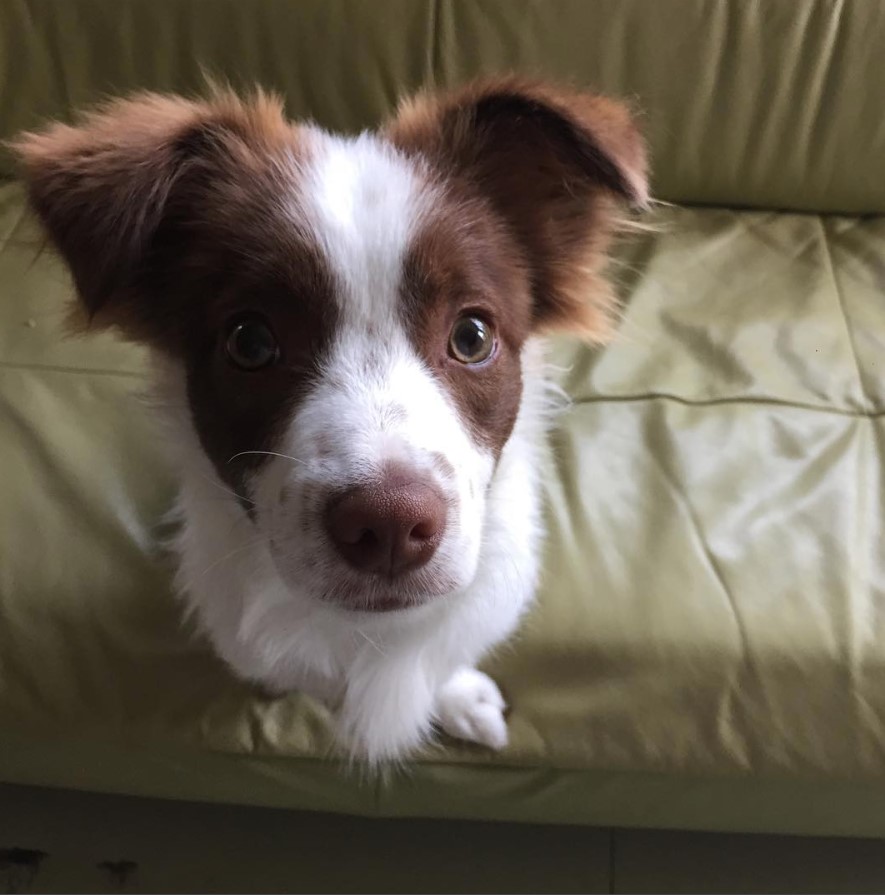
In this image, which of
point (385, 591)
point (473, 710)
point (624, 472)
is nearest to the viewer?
point (385, 591)

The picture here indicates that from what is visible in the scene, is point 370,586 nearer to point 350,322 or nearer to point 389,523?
point 389,523

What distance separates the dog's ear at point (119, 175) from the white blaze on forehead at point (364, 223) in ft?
0.57

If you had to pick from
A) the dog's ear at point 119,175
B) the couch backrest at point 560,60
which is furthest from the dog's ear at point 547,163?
the couch backrest at point 560,60

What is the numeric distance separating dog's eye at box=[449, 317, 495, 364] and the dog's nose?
0.84 feet

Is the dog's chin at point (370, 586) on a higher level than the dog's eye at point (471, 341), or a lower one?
lower

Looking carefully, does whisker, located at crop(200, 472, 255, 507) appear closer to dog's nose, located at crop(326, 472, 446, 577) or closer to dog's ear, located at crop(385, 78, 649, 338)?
dog's nose, located at crop(326, 472, 446, 577)

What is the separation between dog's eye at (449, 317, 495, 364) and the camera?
132 centimetres

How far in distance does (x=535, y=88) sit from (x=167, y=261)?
621 millimetres

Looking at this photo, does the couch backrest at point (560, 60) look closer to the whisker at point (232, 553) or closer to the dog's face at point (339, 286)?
the dog's face at point (339, 286)

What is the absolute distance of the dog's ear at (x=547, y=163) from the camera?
1355mm

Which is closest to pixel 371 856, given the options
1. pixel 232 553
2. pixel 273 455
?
pixel 232 553

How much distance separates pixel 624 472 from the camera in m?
1.88

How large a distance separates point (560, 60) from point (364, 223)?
1.18m

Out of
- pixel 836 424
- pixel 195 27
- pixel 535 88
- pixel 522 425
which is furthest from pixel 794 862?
pixel 195 27
